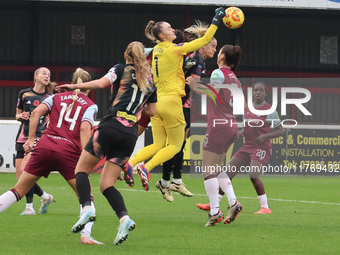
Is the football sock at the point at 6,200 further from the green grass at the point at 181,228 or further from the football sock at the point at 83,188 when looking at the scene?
the football sock at the point at 83,188

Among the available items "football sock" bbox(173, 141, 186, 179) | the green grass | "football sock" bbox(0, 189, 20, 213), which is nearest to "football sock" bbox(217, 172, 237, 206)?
the green grass

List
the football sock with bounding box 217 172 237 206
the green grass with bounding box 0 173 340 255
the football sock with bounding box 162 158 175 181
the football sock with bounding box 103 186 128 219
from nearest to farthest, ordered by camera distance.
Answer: the football sock with bounding box 103 186 128 219 < the green grass with bounding box 0 173 340 255 < the football sock with bounding box 217 172 237 206 < the football sock with bounding box 162 158 175 181

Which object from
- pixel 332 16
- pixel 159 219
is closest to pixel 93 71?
pixel 332 16

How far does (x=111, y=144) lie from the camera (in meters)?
7.61

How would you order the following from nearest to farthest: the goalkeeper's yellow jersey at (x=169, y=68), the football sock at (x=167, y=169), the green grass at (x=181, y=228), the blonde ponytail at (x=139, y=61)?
the blonde ponytail at (x=139, y=61) < the green grass at (x=181, y=228) < the goalkeeper's yellow jersey at (x=169, y=68) < the football sock at (x=167, y=169)

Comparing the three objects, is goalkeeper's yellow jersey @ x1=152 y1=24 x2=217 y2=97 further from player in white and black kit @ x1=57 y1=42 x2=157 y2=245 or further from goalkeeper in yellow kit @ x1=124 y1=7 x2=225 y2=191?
player in white and black kit @ x1=57 y1=42 x2=157 y2=245

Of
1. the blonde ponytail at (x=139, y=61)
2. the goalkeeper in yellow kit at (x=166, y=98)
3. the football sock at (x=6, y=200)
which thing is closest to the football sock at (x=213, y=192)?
the goalkeeper in yellow kit at (x=166, y=98)

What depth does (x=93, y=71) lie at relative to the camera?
3050 cm

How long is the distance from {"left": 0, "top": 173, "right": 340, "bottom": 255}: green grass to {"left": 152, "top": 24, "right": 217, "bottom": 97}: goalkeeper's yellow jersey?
174cm

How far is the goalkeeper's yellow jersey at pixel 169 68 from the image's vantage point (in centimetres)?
991

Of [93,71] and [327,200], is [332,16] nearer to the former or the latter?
[93,71]

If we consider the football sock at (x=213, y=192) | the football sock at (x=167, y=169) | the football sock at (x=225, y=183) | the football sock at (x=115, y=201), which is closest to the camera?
the football sock at (x=115, y=201)

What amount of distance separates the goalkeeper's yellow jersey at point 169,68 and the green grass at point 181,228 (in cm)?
174

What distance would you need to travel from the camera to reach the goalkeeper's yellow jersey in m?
9.91
